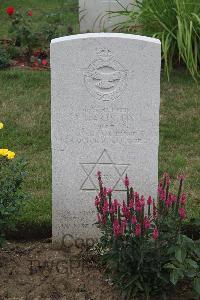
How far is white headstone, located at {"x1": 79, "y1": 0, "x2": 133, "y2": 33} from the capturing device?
9.45 meters

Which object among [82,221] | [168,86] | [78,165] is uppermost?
[168,86]

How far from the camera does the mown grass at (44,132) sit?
5191 millimetres

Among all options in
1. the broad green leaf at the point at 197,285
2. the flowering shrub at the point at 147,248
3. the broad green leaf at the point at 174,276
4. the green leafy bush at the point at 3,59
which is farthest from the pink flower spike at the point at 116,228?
the green leafy bush at the point at 3,59

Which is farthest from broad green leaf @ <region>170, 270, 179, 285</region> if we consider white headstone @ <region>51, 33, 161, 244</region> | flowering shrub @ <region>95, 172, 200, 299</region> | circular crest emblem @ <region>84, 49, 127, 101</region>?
circular crest emblem @ <region>84, 49, 127, 101</region>

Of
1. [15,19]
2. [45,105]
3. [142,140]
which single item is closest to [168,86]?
[45,105]

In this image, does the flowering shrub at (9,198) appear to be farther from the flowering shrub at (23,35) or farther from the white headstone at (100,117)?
the flowering shrub at (23,35)

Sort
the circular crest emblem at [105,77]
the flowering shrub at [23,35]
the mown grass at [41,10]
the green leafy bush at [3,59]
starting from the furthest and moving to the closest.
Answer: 1. the mown grass at [41,10]
2. the flowering shrub at [23,35]
3. the green leafy bush at [3,59]
4. the circular crest emblem at [105,77]

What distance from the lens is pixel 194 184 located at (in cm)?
558

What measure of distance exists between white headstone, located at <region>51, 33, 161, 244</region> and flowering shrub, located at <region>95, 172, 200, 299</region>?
406 millimetres

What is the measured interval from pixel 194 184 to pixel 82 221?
1.28 metres

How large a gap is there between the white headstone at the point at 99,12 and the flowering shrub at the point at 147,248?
5.65 metres

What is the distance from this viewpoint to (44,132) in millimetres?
6547

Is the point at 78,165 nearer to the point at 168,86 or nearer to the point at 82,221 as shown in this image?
the point at 82,221

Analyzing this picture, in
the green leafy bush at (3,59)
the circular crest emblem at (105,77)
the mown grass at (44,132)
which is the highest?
the green leafy bush at (3,59)
